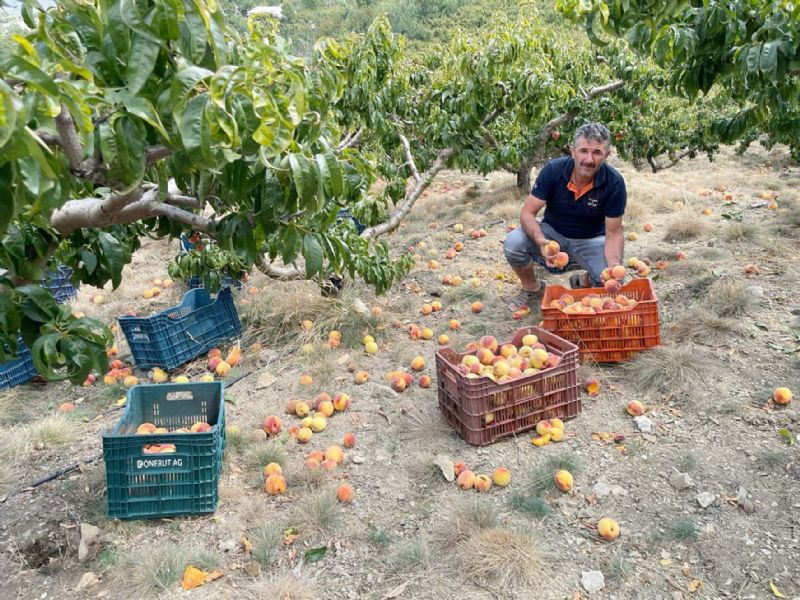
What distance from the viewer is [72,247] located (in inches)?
91.3

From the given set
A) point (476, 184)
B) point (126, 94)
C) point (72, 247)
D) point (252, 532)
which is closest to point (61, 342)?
point (72, 247)

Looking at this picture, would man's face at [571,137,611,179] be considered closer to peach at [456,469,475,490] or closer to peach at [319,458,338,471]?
peach at [456,469,475,490]

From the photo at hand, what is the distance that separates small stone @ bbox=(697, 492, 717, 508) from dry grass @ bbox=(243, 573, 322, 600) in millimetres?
1748

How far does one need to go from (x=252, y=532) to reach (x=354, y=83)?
3972 millimetres

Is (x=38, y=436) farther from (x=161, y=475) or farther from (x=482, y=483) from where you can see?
(x=482, y=483)

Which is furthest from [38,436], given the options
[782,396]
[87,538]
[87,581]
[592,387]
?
Result: [782,396]

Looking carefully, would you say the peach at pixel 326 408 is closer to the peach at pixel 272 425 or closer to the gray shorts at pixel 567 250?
the peach at pixel 272 425

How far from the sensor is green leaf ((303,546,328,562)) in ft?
9.03

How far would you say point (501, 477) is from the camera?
121 inches

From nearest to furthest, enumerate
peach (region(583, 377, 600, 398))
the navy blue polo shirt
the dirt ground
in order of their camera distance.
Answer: the dirt ground < peach (region(583, 377, 600, 398)) < the navy blue polo shirt

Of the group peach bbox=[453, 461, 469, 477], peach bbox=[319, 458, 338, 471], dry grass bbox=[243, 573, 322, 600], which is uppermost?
dry grass bbox=[243, 573, 322, 600]

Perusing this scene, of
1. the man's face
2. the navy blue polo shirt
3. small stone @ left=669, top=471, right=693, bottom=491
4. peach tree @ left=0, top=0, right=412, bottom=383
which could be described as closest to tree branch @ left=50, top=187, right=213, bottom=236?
peach tree @ left=0, top=0, right=412, bottom=383

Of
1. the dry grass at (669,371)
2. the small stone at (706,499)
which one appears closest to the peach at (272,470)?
the small stone at (706,499)

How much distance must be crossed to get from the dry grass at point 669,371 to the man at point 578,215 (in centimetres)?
92
